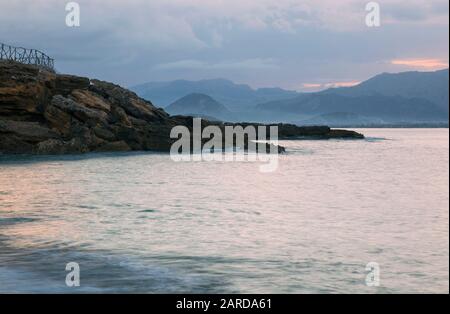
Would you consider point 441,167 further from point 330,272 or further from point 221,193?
point 330,272

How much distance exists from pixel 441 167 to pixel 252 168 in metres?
16.7

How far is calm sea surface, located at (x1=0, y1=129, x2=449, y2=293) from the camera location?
10039 mm

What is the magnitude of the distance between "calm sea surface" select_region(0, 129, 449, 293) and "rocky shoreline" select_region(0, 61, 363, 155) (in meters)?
15.7

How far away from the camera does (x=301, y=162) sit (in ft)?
153

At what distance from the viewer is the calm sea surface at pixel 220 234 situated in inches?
395

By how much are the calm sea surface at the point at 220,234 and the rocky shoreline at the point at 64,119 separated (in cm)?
1568
